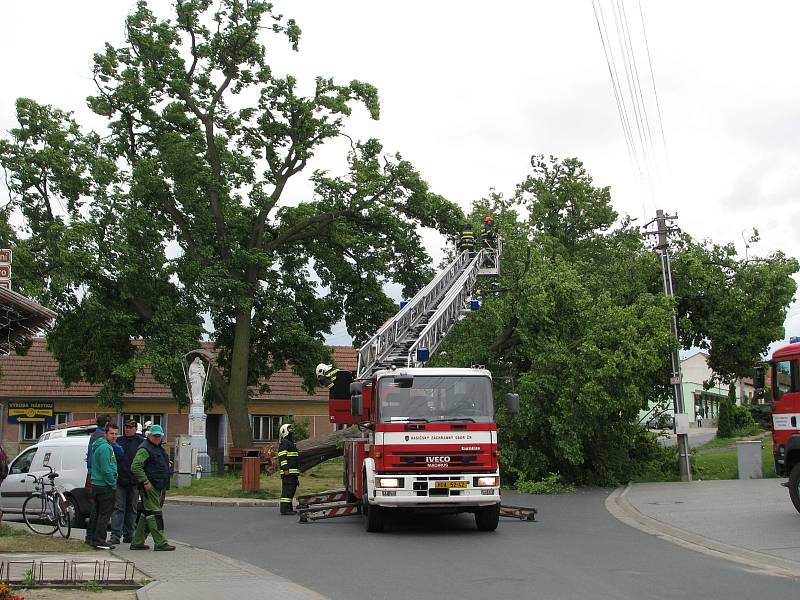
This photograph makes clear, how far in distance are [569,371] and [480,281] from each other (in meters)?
4.76

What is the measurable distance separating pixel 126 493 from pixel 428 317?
12.4 metres

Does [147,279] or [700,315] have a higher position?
[147,279]

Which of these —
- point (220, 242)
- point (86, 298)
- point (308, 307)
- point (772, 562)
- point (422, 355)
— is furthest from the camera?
point (308, 307)

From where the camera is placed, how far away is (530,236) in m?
27.5

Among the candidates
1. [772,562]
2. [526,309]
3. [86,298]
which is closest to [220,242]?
[86,298]

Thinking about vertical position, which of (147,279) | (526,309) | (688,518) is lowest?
(688,518)

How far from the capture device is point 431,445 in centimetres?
1394

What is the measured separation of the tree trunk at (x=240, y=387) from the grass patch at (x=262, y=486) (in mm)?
2354

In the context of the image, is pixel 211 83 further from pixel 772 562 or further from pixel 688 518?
pixel 772 562

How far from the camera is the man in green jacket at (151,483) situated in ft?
40.0

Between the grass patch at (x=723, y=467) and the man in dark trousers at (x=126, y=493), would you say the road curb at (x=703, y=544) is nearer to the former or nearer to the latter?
the grass patch at (x=723, y=467)

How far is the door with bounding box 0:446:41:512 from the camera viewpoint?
16.5m

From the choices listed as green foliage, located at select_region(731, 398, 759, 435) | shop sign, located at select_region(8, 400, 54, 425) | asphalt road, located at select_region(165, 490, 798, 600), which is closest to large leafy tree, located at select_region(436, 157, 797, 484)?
asphalt road, located at select_region(165, 490, 798, 600)

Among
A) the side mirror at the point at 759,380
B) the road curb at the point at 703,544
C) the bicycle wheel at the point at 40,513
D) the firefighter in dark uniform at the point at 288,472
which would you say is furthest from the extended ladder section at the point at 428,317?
the bicycle wheel at the point at 40,513
